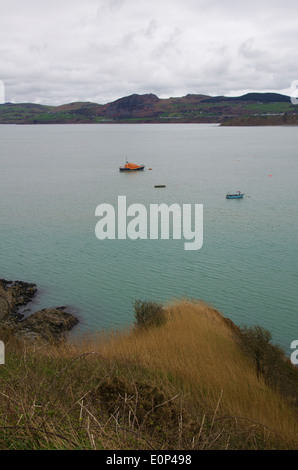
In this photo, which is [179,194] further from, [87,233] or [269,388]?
[269,388]

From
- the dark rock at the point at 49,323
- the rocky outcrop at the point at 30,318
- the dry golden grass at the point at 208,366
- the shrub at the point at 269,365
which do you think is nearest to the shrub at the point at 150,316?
the dry golden grass at the point at 208,366

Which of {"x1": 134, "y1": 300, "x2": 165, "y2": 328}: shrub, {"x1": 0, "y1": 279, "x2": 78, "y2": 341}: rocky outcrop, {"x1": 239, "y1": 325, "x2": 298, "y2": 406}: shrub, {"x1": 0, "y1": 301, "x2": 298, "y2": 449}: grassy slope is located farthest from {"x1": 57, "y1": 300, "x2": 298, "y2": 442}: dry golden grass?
{"x1": 0, "y1": 279, "x2": 78, "y2": 341}: rocky outcrop

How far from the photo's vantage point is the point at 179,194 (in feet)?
168

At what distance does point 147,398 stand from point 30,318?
504 inches

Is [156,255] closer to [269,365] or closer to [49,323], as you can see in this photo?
[49,323]

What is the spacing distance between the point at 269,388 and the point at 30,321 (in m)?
11.5

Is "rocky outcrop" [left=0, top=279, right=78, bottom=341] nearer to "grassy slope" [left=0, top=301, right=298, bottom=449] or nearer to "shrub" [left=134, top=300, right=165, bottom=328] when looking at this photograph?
"shrub" [left=134, top=300, right=165, bottom=328]

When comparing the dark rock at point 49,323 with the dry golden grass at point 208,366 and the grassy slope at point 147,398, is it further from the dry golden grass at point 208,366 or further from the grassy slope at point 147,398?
the grassy slope at point 147,398

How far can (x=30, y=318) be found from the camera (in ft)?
60.4

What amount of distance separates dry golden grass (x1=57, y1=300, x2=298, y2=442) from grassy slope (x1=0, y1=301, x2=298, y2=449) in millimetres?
28

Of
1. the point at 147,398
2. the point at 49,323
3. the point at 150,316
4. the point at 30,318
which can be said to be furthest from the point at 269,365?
the point at 30,318

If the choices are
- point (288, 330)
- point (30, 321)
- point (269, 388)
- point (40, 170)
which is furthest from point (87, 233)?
point (40, 170)
